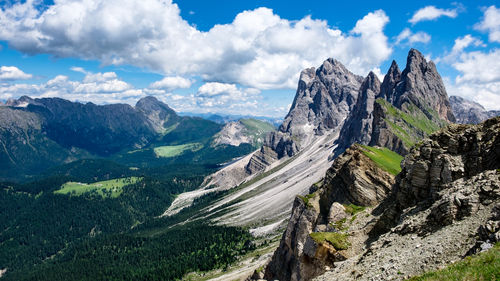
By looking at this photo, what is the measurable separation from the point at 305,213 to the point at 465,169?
36319 millimetres

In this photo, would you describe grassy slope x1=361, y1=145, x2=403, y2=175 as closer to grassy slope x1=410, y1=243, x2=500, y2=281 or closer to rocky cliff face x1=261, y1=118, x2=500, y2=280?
rocky cliff face x1=261, y1=118, x2=500, y2=280

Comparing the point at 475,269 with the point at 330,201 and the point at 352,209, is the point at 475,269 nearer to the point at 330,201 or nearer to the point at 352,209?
the point at 352,209

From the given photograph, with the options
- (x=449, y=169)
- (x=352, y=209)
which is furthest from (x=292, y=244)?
(x=449, y=169)

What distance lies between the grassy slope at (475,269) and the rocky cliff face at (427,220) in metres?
2.32

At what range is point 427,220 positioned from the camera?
3155cm

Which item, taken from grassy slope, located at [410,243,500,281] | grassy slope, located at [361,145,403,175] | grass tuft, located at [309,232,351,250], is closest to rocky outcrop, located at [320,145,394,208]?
grassy slope, located at [361,145,403,175]

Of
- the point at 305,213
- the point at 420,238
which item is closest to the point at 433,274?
the point at 420,238

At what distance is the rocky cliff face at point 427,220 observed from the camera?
26.4 meters

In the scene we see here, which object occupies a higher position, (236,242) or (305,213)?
(305,213)

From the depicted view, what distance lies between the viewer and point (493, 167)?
3241cm

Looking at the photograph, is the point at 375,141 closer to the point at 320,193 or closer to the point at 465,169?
the point at 320,193

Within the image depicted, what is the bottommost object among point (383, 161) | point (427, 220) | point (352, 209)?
point (352, 209)

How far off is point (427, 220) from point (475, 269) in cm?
1153

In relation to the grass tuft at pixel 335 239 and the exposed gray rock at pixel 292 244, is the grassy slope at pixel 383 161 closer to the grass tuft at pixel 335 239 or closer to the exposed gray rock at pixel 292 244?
the exposed gray rock at pixel 292 244
